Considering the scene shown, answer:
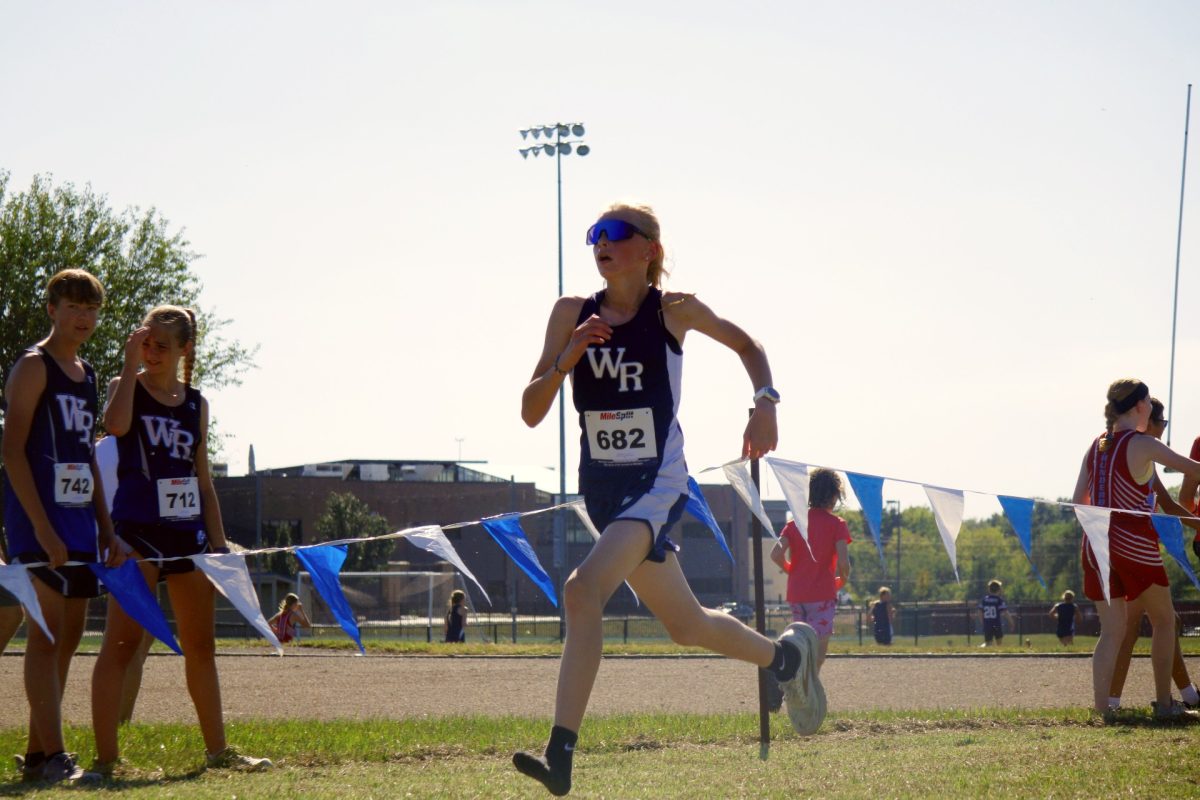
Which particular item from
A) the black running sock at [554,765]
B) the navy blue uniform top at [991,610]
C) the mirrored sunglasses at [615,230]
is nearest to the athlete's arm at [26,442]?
the black running sock at [554,765]

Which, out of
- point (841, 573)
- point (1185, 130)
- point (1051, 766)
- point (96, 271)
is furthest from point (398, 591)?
point (1051, 766)

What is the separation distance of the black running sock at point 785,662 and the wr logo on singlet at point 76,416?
3207mm

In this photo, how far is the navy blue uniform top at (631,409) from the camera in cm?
492

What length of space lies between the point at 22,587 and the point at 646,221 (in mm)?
3094

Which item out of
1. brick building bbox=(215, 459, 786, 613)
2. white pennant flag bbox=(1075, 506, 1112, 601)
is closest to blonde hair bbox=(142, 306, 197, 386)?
white pennant flag bbox=(1075, 506, 1112, 601)

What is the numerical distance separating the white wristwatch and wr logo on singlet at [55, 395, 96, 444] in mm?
3045

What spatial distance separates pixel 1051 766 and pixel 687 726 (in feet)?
8.94

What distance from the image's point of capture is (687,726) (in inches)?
308

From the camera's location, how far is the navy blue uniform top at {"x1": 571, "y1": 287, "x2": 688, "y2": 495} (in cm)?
492

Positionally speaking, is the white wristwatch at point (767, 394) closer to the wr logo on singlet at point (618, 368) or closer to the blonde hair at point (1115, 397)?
the wr logo on singlet at point (618, 368)

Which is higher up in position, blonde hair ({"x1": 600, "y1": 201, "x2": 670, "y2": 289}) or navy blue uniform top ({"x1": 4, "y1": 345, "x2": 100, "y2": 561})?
blonde hair ({"x1": 600, "y1": 201, "x2": 670, "y2": 289})

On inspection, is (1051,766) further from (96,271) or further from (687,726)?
(96,271)

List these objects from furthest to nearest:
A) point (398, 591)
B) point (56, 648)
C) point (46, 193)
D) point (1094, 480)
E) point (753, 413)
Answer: point (398, 591), point (46, 193), point (1094, 480), point (56, 648), point (753, 413)

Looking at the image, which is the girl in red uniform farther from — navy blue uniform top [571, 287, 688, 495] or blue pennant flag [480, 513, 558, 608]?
navy blue uniform top [571, 287, 688, 495]
